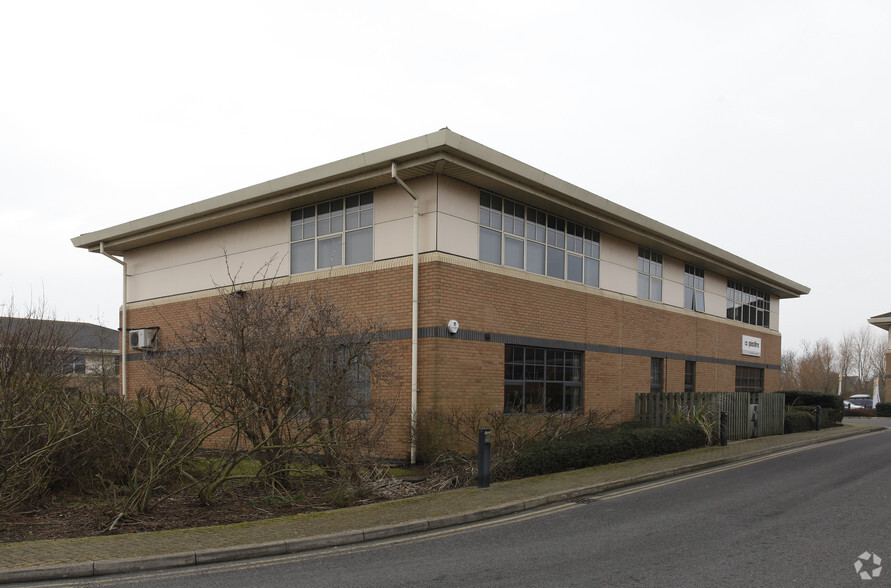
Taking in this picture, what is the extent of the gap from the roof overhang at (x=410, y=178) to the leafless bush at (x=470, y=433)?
517cm

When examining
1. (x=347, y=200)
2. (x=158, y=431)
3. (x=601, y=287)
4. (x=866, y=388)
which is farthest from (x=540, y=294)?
(x=866, y=388)

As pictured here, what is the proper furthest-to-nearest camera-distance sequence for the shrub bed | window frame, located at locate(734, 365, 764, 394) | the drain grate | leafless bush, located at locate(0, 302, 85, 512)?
Result: window frame, located at locate(734, 365, 764, 394), the shrub bed, the drain grate, leafless bush, located at locate(0, 302, 85, 512)

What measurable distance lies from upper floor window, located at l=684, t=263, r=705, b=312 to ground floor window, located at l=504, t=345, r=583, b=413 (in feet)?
26.2

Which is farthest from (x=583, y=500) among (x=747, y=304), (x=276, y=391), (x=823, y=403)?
(x=823, y=403)

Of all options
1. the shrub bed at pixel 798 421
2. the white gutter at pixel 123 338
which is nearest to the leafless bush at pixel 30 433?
the white gutter at pixel 123 338

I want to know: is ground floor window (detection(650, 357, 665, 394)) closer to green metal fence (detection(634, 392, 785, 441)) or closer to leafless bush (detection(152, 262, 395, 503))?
green metal fence (detection(634, 392, 785, 441))

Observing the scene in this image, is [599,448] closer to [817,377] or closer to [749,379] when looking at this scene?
[749,379]

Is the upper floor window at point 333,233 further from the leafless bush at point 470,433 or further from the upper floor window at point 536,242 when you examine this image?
the leafless bush at point 470,433

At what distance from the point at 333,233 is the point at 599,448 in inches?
316

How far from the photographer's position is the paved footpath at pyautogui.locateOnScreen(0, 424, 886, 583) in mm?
7195

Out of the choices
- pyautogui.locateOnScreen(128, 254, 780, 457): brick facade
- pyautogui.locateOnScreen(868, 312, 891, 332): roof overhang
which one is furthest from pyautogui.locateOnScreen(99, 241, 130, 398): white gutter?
pyautogui.locateOnScreen(868, 312, 891, 332): roof overhang

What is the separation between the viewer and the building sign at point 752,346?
29.0 metres

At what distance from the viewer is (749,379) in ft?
98.0

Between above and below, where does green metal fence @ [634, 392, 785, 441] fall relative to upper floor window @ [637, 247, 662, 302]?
below
